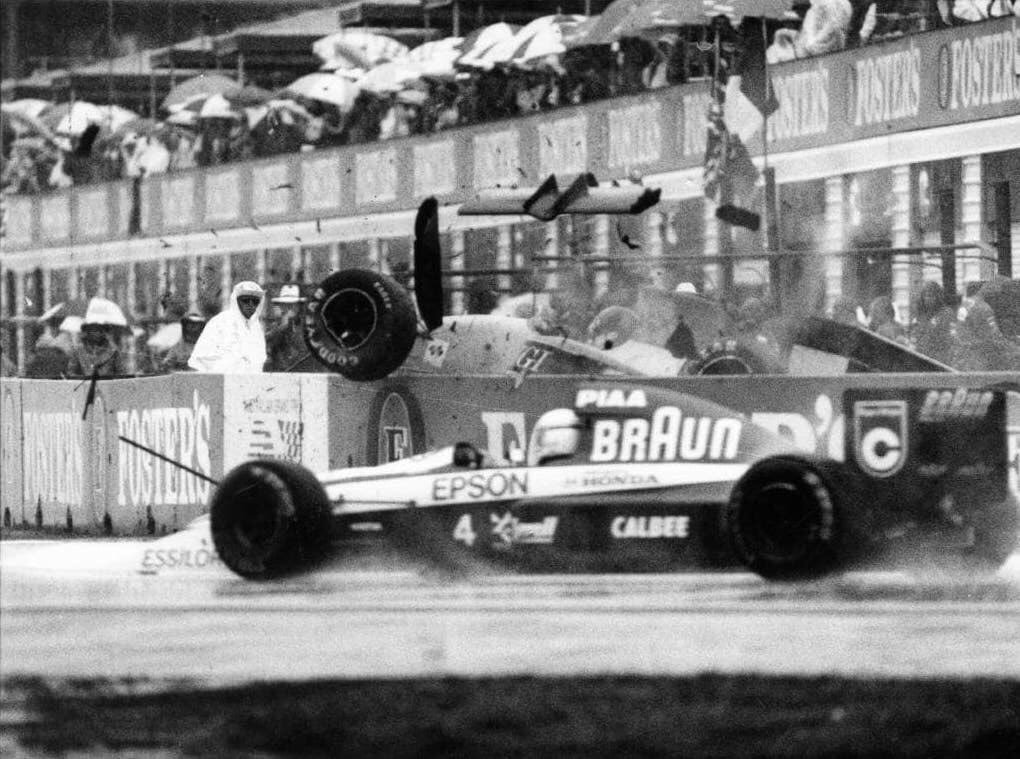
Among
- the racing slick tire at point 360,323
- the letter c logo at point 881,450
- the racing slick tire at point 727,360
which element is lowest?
the letter c logo at point 881,450

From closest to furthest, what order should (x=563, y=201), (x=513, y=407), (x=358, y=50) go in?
(x=513, y=407), (x=563, y=201), (x=358, y=50)

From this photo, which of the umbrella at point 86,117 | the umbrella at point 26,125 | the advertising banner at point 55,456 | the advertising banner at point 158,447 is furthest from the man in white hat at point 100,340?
the umbrella at point 26,125

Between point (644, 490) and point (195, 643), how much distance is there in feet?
7.58

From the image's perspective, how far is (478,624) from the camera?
968 cm

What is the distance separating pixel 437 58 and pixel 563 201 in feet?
31.5

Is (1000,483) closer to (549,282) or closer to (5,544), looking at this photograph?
(5,544)

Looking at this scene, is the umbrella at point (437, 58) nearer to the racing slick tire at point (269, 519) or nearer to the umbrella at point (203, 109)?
the umbrella at point (203, 109)

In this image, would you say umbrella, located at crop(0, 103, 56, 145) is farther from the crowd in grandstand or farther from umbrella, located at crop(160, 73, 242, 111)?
umbrella, located at crop(160, 73, 242, 111)

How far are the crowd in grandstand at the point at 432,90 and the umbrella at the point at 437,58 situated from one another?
0.02 meters

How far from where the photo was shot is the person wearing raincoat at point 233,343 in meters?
16.3

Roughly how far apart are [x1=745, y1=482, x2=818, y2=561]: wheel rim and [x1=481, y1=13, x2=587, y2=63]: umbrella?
1195 centimetres

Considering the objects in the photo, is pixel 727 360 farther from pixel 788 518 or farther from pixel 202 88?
pixel 202 88

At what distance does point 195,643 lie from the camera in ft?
30.1

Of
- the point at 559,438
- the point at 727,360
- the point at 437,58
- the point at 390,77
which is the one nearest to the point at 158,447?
the point at 727,360
